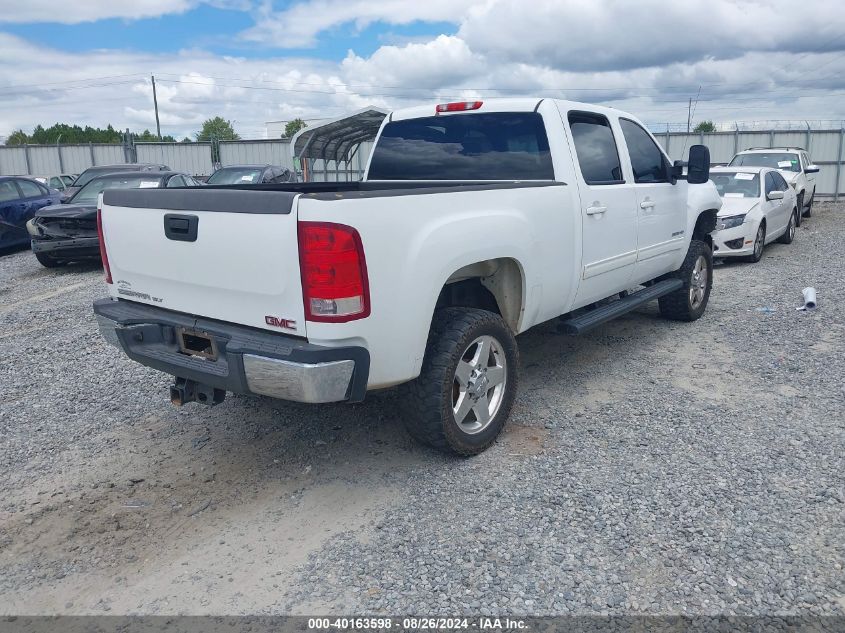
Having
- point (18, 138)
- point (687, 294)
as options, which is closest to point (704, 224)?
point (687, 294)

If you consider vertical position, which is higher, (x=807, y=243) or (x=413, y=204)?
(x=413, y=204)

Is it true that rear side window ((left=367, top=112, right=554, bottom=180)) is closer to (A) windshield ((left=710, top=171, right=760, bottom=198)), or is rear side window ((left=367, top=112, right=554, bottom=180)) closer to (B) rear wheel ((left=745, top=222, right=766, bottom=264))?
(B) rear wheel ((left=745, top=222, right=766, bottom=264))

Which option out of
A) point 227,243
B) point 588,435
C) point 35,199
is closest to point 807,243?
point 588,435

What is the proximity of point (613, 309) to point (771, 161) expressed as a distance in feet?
44.3

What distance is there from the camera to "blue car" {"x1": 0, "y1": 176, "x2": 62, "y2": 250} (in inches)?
515

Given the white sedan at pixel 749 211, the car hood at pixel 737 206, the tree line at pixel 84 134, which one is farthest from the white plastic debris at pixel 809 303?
the tree line at pixel 84 134

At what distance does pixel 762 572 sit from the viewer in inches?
117

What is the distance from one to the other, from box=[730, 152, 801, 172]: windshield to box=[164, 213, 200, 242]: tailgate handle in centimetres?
1553

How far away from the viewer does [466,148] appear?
509 cm

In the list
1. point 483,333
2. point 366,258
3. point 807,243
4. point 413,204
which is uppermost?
point 413,204

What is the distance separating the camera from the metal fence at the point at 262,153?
25.5 meters

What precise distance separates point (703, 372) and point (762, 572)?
2.87m

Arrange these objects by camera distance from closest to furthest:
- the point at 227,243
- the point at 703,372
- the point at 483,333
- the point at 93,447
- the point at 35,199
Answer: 1. the point at 227,243
2. the point at 483,333
3. the point at 93,447
4. the point at 703,372
5. the point at 35,199

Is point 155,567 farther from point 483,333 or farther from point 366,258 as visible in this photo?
point 483,333
